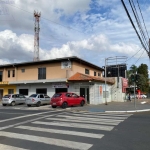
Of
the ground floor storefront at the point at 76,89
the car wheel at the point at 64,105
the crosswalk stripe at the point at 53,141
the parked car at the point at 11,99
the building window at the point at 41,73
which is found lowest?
the crosswalk stripe at the point at 53,141

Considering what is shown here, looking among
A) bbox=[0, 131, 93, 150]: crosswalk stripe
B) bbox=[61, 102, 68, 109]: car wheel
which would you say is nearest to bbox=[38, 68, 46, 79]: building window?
bbox=[61, 102, 68, 109]: car wheel

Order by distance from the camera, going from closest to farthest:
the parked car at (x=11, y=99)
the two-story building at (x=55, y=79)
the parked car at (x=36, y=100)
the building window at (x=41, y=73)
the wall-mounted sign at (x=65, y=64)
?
the parked car at (x=36, y=100) → the parked car at (x=11, y=99) → the two-story building at (x=55, y=79) → the wall-mounted sign at (x=65, y=64) → the building window at (x=41, y=73)

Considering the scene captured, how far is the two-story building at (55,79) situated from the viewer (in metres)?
27.8

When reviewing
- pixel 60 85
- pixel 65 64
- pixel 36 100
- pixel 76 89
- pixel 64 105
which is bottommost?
pixel 64 105

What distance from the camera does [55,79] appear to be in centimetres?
2902

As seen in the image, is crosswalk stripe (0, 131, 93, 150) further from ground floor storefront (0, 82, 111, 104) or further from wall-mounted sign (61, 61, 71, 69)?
Answer: wall-mounted sign (61, 61, 71, 69)

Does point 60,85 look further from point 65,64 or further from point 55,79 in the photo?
point 65,64

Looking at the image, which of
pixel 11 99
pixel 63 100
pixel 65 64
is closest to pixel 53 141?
pixel 63 100

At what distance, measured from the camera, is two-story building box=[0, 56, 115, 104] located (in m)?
27.8

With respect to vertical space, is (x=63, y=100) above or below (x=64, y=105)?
above

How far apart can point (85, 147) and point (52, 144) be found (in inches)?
44.8

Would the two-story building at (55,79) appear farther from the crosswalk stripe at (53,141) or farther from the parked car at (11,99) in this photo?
the crosswalk stripe at (53,141)

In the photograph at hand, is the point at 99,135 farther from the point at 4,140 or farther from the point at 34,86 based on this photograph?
the point at 34,86

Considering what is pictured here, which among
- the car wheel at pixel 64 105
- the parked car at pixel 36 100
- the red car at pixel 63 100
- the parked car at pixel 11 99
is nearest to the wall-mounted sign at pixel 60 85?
the parked car at pixel 36 100
